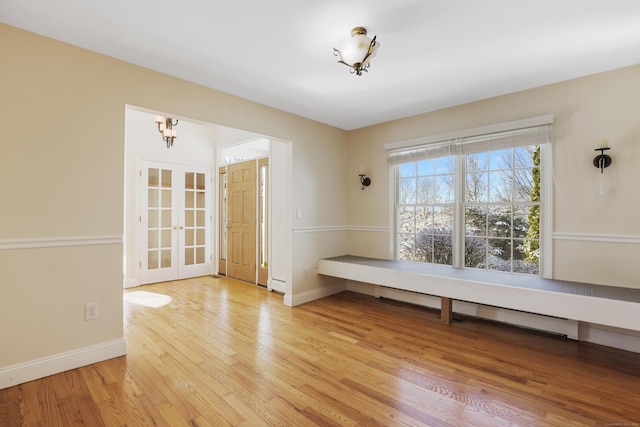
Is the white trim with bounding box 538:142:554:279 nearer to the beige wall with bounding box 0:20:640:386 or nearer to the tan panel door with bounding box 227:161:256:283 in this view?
the beige wall with bounding box 0:20:640:386

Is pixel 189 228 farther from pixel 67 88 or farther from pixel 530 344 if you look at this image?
pixel 530 344

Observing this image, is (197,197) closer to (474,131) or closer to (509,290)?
(474,131)

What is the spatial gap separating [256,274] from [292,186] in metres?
1.83

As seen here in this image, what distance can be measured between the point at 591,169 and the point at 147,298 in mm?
5448

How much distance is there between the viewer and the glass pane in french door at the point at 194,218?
5477mm

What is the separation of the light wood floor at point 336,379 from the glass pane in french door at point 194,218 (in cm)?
222

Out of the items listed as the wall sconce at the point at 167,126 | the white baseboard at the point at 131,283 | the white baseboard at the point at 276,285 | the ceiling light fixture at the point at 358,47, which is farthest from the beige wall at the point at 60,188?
the white baseboard at the point at 131,283

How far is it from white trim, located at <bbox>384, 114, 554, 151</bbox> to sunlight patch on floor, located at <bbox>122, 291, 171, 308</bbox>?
12.4 ft

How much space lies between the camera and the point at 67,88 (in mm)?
2334

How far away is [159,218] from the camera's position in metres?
5.14

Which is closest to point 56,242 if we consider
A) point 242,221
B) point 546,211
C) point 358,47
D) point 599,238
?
point 358,47

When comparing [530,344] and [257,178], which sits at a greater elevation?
[257,178]

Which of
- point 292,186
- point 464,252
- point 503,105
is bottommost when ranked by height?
point 464,252

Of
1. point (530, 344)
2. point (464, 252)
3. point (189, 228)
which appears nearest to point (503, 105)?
point (464, 252)
